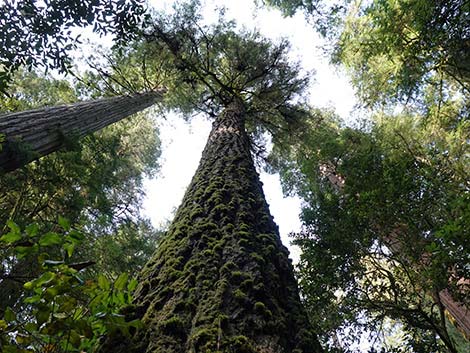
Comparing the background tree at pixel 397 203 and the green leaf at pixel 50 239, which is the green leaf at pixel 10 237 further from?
the background tree at pixel 397 203

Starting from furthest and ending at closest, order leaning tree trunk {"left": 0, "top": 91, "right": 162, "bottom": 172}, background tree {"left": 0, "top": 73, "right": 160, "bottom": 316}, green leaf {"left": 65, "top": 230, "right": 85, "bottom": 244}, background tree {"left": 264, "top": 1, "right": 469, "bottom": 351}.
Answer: background tree {"left": 0, "top": 73, "right": 160, "bottom": 316}
background tree {"left": 264, "top": 1, "right": 469, "bottom": 351}
leaning tree trunk {"left": 0, "top": 91, "right": 162, "bottom": 172}
green leaf {"left": 65, "top": 230, "right": 85, "bottom": 244}

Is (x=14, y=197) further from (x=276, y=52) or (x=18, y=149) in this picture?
(x=276, y=52)

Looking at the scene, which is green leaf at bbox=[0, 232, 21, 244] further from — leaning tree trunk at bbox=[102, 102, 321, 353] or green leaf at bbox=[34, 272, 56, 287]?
leaning tree trunk at bbox=[102, 102, 321, 353]

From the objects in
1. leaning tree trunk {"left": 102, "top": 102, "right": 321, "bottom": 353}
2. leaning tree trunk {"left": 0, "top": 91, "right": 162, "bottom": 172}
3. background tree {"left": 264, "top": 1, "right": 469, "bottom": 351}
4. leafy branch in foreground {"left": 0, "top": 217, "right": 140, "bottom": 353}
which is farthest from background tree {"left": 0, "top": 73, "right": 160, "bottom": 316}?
background tree {"left": 264, "top": 1, "right": 469, "bottom": 351}

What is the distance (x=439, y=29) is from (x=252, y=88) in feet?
22.3

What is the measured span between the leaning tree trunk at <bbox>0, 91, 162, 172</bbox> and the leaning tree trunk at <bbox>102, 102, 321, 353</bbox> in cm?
160

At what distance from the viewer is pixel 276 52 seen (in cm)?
1099

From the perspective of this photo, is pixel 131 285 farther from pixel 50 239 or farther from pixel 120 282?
pixel 50 239

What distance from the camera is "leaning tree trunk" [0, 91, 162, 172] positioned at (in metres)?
3.41

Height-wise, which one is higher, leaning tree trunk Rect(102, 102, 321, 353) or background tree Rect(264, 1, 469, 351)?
background tree Rect(264, 1, 469, 351)

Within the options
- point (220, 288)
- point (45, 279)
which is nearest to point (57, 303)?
point (45, 279)

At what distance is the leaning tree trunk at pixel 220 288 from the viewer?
152 cm

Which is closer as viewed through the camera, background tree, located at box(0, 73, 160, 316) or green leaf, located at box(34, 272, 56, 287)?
green leaf, located at box(34, 272, 56, 287)

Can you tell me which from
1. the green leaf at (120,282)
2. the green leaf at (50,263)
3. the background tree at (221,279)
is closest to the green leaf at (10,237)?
the green leaf at (50,263)
